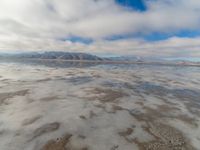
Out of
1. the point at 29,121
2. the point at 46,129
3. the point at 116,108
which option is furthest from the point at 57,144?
the point at 116,108

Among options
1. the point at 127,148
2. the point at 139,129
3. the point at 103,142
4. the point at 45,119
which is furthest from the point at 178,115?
the point at 45,119

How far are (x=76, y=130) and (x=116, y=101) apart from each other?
5.70 metres

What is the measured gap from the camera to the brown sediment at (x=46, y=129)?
682cm

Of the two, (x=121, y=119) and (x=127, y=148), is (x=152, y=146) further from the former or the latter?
(x=121, y=119)

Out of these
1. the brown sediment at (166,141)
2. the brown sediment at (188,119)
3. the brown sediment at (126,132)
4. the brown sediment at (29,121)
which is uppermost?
the brown sediment at (166,141)

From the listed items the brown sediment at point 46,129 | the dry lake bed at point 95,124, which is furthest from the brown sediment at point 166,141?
the brown sediment at point 46,129

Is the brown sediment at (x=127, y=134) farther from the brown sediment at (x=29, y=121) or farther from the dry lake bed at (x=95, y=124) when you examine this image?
the brown sediment at (x=29, y=121)

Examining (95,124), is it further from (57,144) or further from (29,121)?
(29,121)

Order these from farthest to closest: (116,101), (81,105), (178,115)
→ 1. (116,101)
2. (81,105)
3. (178,115)

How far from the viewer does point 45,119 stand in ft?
27.0

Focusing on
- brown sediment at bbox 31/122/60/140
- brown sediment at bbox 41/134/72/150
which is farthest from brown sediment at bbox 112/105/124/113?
brown sediment at bbox 41/134/72/150

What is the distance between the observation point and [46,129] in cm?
721

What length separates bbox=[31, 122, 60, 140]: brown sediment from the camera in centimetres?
682

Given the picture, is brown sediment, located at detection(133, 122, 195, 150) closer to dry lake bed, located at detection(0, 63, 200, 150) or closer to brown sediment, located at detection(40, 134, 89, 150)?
dry lake bed, located at detection(0, 63, 200, 150)
